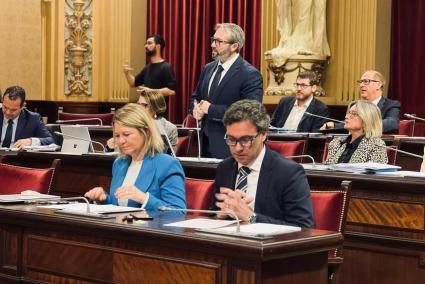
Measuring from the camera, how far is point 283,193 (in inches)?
144

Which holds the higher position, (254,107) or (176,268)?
(254,107)

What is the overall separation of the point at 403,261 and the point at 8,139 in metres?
3.88

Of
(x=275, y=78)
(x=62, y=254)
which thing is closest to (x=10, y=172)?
(x=62, y=254)

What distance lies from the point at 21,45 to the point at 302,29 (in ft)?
16.2

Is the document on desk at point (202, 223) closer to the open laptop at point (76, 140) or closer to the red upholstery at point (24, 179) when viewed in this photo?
the red upholstery at point (24, 179)

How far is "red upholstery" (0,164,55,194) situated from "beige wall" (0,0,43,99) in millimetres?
8592

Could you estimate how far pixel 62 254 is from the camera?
348 cm

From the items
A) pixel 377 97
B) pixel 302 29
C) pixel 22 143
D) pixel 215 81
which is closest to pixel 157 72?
pixel 302 29

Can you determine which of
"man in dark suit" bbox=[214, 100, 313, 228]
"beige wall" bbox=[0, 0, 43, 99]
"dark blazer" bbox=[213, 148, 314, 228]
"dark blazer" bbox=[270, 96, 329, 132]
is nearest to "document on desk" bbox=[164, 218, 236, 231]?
"man in dark suit" bbox=[214, 100, 313, 228]

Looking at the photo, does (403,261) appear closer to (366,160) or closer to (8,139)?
(366,160)

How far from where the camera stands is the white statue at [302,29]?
9914mm

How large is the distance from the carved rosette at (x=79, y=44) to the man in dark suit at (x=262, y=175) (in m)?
9.34

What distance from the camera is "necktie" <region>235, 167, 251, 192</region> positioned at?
3.80m

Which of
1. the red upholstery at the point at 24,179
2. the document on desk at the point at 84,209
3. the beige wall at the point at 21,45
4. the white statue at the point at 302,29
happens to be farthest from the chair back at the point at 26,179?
the beige wall at the point at 21,45
